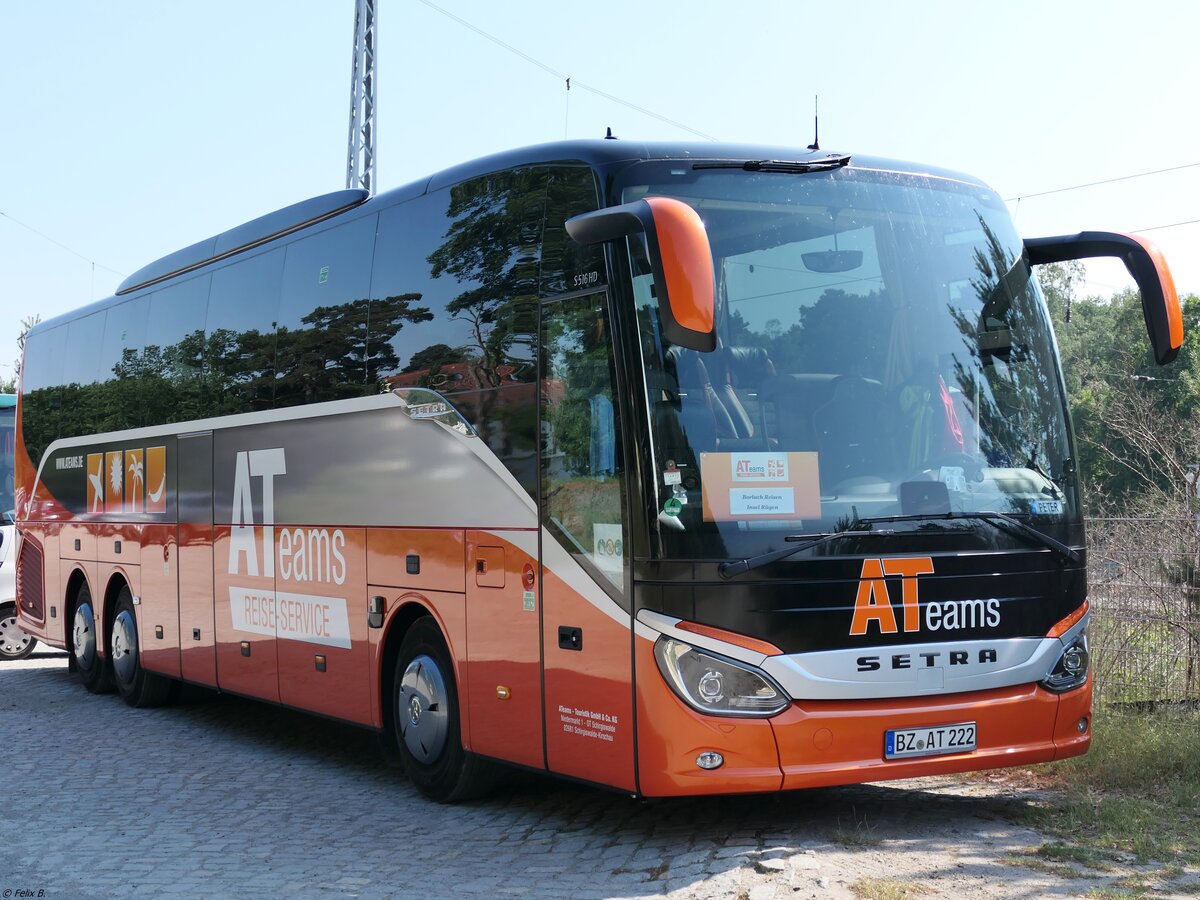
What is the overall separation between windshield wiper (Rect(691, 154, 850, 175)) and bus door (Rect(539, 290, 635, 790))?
0.93 metres

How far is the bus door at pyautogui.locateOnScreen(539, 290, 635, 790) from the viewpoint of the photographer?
734cm

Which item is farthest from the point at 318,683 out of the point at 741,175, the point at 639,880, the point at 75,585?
the point at 75,585

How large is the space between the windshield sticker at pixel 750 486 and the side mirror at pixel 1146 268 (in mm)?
2349

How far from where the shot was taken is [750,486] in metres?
7.09

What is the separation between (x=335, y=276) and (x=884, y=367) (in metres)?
4.82

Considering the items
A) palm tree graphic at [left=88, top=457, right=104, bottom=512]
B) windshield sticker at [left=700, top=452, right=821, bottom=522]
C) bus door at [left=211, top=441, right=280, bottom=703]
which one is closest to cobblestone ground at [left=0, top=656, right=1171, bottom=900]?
bus door at [left=211, top=441, right=280, bottom=703]

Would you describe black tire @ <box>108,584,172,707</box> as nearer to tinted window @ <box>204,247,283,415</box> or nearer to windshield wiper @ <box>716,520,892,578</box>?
tinted window @ <box>204,247,283,415</box>

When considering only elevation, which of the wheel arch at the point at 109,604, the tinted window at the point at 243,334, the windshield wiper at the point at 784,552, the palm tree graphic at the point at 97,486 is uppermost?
the tinted window at the point at 243,334

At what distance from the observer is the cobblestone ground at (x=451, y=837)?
6.80m

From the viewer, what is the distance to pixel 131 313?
1490 centimetres

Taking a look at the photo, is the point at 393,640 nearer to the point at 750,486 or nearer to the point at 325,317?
the point at 325,317

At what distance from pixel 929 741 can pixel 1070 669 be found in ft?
3.60

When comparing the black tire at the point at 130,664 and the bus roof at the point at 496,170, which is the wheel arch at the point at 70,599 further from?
the bus roof at the point at 496,170

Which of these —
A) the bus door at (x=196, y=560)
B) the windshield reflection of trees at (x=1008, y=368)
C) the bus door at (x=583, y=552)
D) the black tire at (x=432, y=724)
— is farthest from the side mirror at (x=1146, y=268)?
the bus door at (x=196, y=560)
